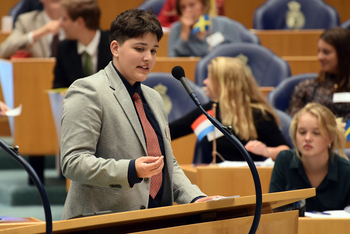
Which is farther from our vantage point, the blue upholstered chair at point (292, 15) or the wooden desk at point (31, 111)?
the blue upholstered chair at point (292, 15)

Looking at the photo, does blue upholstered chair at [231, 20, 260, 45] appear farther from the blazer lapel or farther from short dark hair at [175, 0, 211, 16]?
the blazer lapel

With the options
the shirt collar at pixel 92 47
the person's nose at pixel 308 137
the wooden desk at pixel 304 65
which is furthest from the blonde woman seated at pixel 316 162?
the wooden desk at pixel 304 65

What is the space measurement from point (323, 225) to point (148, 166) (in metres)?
0.82

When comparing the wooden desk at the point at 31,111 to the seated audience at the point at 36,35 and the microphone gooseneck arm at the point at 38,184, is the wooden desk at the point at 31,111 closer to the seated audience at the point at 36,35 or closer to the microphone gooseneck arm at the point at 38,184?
the seated audience at the point at 36,35

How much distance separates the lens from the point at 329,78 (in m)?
3.62

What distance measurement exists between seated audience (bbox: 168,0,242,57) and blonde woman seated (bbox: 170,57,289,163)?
133cm

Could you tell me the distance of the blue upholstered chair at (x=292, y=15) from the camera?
546cm

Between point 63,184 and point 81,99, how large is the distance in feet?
7.61

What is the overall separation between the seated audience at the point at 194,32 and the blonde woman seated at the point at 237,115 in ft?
4.37

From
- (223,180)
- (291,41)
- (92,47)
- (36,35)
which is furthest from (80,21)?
(291,41)

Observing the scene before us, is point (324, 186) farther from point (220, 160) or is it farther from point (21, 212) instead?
point (21, 212)

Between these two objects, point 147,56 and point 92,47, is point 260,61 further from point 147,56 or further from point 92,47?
point 147,56

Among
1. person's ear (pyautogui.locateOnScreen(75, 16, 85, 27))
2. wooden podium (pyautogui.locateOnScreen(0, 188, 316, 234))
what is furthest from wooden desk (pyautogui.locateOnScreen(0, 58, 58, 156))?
wooden podium (pyautogui.locateOnScreen(0, 188, 316, 234))

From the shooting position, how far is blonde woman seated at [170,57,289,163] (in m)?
2.87
